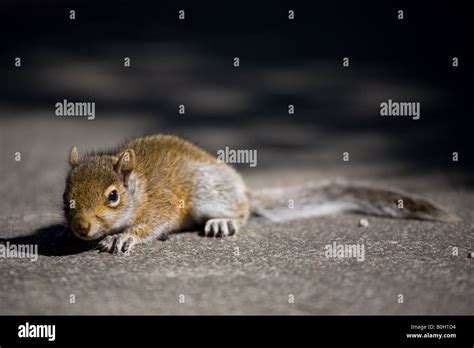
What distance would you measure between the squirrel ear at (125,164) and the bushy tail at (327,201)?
138 cm

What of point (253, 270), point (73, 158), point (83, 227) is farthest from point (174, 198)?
point (253, 270)

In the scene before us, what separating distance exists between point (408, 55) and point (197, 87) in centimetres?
344

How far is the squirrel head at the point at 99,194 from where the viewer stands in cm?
405

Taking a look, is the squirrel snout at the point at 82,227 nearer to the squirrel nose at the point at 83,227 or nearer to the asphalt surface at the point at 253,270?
the squirrel nose at the point at 83,227

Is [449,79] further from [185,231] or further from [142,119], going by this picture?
[185,231]

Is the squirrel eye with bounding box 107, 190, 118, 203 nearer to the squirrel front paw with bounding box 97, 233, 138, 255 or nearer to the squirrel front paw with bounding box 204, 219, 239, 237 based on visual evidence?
the squirrel front paw with bounding box 97, 233, 138, 255

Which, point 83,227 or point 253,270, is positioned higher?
point 83,227

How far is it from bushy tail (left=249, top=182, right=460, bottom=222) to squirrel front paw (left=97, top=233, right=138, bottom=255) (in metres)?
1.36

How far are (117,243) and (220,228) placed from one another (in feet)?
2.75

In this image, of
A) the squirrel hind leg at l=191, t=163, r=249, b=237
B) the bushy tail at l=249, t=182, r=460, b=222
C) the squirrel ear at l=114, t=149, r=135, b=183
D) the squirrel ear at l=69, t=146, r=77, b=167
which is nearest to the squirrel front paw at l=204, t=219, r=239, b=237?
the squirrel hind leg at l=191, t=163, r=249, b=237

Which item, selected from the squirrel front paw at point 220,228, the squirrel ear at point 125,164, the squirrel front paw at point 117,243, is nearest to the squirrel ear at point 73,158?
the squirrel ear at point 125,164

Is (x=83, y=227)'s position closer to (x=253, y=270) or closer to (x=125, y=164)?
(x=125, y=164)

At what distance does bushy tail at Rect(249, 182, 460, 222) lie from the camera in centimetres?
541

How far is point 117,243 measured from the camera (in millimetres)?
4336
